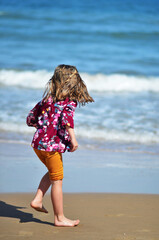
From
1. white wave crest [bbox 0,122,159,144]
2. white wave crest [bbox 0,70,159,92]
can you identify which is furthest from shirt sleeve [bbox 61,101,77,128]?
white wave crest [bbox 0,70,159,92]

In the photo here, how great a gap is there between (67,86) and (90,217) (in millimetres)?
1013

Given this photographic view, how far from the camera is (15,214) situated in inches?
126

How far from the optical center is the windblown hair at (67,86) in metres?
2.86

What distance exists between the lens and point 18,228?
289cm

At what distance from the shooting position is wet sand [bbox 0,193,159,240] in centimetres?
279

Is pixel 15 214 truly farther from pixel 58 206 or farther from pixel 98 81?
pixel 98 81

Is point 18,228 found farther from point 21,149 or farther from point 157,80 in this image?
point 157,80

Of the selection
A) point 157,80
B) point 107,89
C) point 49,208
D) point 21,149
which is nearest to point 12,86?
point 107,89

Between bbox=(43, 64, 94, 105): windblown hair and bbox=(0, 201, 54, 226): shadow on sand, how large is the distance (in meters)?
0.90

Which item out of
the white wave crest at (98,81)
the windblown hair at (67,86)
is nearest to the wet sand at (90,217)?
the windblown hair at (67,86)

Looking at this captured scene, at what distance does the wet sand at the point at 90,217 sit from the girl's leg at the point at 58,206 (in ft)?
0.12

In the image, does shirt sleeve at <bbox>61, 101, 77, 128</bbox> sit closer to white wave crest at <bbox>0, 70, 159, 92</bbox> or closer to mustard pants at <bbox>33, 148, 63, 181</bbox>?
mustard pants at <bbox>33, 148, 63, 181</bbox>

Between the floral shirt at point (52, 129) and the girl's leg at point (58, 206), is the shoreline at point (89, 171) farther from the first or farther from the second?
the floral shirt at point (52, 129)

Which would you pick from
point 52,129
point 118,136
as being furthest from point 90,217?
point 118,136
